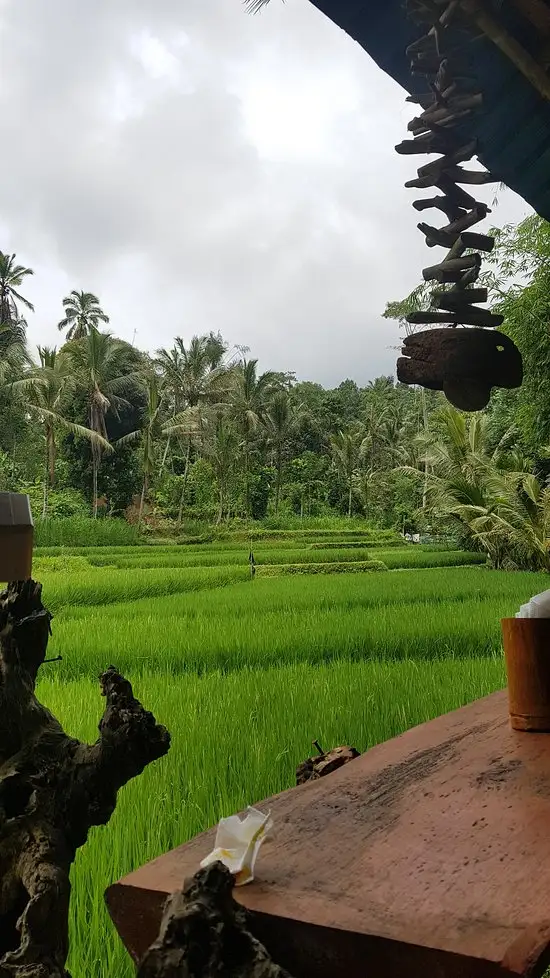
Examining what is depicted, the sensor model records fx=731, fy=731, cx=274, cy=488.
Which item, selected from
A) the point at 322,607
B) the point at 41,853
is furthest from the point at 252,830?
the point at 322,607

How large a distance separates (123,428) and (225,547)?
210 inches

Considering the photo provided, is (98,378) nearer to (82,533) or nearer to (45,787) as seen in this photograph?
(82,533)

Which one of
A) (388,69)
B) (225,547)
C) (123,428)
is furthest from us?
(123,428)

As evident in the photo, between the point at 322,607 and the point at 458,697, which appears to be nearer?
the point at 458,697

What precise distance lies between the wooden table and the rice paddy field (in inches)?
12.9

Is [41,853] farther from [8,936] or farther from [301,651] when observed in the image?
[301,651]

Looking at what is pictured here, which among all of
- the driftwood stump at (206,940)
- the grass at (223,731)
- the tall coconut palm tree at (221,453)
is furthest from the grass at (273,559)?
the driftwood stump at (206,940)

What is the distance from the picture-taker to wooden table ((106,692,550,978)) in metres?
0.38

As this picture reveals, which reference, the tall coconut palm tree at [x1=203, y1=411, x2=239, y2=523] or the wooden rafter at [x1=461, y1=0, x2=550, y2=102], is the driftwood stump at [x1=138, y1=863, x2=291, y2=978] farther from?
the tall coconut palm tree at [x1=203, y1=411, x2=239, y2=523]

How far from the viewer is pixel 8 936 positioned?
59 centimetres

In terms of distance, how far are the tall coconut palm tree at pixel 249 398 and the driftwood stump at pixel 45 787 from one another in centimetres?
1494

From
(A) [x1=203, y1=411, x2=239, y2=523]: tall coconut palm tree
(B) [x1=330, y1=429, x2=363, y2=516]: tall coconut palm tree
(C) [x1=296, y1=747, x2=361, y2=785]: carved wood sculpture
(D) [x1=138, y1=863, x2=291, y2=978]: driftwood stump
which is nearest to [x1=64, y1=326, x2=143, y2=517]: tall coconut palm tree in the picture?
(A) [x1=203, y1=411, x2=239, y2=523]: tall coconut palm tree

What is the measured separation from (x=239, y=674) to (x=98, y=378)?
11507 millimetres

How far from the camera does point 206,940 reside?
1.17ft
